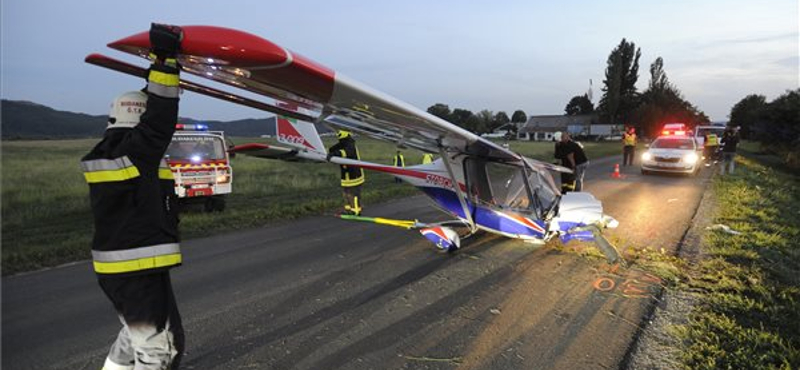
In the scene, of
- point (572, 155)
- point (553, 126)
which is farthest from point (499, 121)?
point (572, 155)

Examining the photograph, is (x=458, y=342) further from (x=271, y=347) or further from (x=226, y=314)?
(x=226, y=314)

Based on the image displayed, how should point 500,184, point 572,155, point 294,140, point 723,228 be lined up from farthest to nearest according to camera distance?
point 572,155
point 294,140
point 723,228
point 500,184

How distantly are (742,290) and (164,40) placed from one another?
19.5 ft

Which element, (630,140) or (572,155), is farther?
(630,140)

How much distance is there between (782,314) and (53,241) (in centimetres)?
1019

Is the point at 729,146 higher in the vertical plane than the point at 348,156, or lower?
lower

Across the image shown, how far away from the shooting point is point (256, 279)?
17.3 ft

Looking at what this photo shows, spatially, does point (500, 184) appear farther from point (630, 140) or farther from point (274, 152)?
point (630, 140)

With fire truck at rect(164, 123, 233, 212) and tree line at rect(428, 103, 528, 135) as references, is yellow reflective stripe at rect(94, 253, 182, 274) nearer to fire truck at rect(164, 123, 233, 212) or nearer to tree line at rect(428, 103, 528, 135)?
fire truck at rect(164, 123, 233, 212)

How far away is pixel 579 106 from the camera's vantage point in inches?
5025

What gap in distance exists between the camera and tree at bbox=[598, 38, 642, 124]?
80.6m

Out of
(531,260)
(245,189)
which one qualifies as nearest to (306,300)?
(531,260)

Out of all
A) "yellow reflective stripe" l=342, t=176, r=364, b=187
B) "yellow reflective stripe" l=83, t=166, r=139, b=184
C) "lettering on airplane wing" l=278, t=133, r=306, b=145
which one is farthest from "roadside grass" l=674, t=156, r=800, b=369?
"lettering on airplane wing" l=278, t=133, r=306, b=145

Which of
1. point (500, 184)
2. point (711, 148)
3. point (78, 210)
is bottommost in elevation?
point (78, 210)
